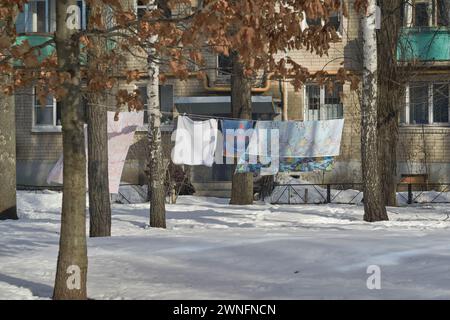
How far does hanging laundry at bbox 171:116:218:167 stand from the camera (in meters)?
18.6

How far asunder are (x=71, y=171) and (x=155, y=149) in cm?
850

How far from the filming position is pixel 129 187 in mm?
26484

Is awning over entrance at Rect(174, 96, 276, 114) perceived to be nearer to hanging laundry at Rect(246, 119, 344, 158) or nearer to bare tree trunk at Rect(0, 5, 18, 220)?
hanging laundry at Rect(246, 119, 344, 158)

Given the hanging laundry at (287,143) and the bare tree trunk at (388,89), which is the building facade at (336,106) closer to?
the bare tree trunk at (388,89)

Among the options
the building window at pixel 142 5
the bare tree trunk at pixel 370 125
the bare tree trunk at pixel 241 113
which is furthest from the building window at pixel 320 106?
the bare tree trunk at pixel 370 125

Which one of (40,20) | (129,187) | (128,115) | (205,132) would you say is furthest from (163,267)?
(40,20)

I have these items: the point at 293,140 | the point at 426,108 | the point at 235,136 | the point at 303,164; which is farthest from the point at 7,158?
the point at 426,108

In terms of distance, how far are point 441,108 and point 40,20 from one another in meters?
13.8

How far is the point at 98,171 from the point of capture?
46.6 feet

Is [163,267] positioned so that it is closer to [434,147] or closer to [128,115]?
[128,115]

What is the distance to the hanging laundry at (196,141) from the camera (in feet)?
61.2

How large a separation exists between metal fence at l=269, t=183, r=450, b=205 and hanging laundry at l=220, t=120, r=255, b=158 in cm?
540

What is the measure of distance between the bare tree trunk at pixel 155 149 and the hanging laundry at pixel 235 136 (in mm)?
2921

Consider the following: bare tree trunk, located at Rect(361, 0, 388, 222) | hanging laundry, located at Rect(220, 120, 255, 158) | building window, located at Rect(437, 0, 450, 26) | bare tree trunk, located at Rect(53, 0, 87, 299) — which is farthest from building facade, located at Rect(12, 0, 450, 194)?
bare tree trunk, located at Rect(53, 0, 87, 299)
